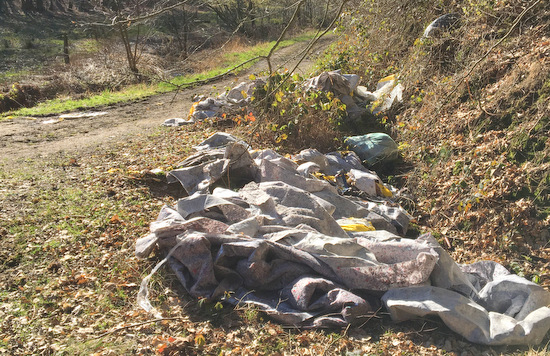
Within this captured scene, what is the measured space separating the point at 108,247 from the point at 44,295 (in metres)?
0.74

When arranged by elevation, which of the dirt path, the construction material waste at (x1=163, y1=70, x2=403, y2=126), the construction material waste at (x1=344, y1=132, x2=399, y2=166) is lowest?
the construction material waste at (x1=344, y1=132, x2=399, y2=166)

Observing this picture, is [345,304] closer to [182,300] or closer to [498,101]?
[182,300]

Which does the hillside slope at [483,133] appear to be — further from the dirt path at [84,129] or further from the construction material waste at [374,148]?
the dirt path at [84,129]

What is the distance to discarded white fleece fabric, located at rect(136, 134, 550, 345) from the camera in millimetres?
2816

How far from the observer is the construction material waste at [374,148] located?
227 inches

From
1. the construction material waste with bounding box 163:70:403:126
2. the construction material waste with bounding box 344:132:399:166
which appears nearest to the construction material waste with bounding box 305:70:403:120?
the construction material waste with bounding box 163:70:403:126

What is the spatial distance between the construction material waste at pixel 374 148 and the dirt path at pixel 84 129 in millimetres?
1502

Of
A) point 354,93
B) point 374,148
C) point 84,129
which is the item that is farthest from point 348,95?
point 84,129

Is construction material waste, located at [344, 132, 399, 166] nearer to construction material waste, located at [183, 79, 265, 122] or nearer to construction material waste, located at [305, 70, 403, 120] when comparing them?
construction material waste, located at [305, 70, 403, 120]

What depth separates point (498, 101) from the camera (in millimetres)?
5133

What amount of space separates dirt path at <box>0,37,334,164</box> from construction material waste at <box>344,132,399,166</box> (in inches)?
59.1

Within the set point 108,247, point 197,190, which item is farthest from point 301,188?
point 108,247

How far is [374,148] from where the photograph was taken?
582 centimetres

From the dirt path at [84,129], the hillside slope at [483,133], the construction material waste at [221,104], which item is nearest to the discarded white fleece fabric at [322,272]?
the hillside slope at [483,133]
